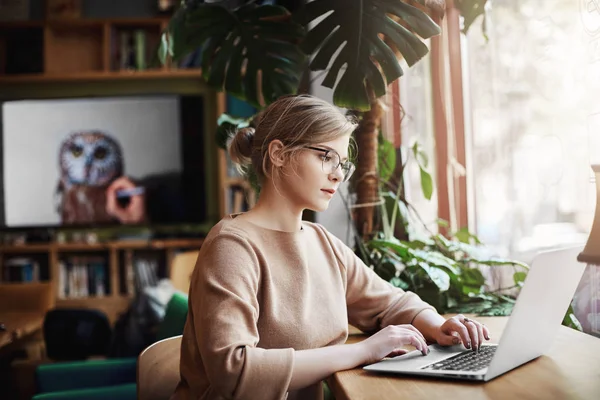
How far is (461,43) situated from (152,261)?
2775mm

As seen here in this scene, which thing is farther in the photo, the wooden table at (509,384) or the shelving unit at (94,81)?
the shelving unit at (94,81)

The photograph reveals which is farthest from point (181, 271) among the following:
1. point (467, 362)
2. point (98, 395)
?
point (467, 362)

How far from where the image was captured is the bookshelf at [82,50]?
4.75 m

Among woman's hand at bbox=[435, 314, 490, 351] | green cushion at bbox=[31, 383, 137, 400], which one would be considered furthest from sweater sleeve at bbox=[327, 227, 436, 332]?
green cushion at bbox=[31, 383, 137, 400]

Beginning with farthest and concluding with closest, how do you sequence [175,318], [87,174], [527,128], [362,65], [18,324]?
[87,174], [18,324], [527,128], [175,318], [362,65]

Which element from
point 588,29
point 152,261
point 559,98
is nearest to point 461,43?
point 559,98

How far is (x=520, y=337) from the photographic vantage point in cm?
113

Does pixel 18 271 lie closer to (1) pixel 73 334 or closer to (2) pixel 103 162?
(2) pixel 103 162

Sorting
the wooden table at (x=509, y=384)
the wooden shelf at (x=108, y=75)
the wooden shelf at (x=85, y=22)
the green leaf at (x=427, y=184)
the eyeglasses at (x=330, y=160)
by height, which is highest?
the wooden shelf at (x=85, y=22)

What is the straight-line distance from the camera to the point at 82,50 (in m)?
4.95

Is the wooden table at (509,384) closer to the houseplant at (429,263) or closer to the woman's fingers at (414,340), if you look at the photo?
the woman's fingers at (414,340)

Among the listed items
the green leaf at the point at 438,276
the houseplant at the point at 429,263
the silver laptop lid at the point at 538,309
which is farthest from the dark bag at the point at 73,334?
the silver laptop lid at the point at 538,309

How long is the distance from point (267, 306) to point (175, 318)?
89cm

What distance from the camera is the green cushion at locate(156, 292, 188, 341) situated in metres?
2.06
